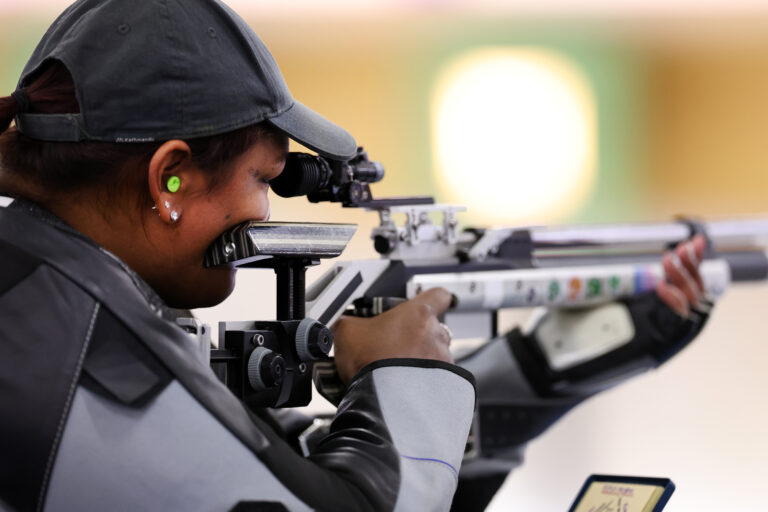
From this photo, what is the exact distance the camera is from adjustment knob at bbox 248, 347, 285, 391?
2.87 feet

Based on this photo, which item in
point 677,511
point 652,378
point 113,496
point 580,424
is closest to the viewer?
point 113,496

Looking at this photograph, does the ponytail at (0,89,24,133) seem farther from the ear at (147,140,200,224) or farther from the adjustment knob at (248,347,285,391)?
the adjustment knob at (248,347,285,391)

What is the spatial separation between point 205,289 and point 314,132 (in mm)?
160

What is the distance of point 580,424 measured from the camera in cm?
374

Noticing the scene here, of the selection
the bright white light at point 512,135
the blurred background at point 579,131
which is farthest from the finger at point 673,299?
the bright white light at point 512,135

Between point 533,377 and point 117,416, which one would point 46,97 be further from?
point 533,377

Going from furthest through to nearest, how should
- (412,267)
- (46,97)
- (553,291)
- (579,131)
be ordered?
(579,131) < (553,291) < (412,267) < (46,97)

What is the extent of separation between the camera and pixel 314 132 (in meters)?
0.88

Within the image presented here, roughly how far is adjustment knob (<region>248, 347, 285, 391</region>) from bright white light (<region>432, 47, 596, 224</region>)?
3.13 m

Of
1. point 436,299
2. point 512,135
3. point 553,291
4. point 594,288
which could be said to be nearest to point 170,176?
point 436,299

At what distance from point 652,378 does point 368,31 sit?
1728mm

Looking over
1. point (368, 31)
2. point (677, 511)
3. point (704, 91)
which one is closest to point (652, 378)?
Result: point (677, 511)

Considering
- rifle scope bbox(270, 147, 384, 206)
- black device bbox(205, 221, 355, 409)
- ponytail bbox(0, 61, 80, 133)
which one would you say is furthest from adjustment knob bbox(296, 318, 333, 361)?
ponytail bbox(0, 61, 80, 133)

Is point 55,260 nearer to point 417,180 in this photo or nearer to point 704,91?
point 417,180
